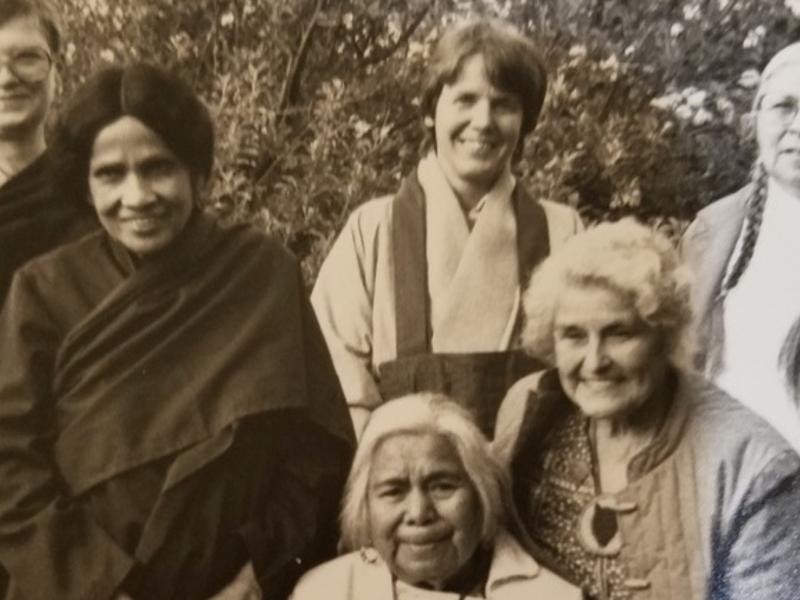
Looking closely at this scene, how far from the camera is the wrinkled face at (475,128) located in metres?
1.98

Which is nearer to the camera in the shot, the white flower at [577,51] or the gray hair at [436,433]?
the gray hair at [436,433]

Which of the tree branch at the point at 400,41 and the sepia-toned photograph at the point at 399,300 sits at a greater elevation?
the tree branch at the point at 400,41

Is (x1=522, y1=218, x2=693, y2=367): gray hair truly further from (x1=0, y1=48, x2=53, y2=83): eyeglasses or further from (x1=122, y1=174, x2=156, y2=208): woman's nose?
(x1=0, y1=48, x2=53, y2=83): eyeglasses

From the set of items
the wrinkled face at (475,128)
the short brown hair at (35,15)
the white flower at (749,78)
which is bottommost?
the wrinkled face at (475,128)

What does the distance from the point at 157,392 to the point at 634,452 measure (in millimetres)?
752

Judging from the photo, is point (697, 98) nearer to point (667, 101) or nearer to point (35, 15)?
point (667, 101)

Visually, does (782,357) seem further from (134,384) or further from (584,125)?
(134,384)

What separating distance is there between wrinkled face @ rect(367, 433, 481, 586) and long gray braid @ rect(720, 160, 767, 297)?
0.57 m

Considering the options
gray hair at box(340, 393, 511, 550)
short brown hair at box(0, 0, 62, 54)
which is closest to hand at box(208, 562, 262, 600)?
gray hair at box(340, 393, 511, 550)

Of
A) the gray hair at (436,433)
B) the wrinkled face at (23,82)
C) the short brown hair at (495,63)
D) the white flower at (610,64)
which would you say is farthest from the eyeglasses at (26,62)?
the white flower at (610,64)

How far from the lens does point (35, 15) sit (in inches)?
80.0

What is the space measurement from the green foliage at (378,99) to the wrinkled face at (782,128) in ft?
0.11

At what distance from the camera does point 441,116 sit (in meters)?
1.99

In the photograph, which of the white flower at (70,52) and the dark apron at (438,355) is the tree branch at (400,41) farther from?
the white flower at (70,52)
